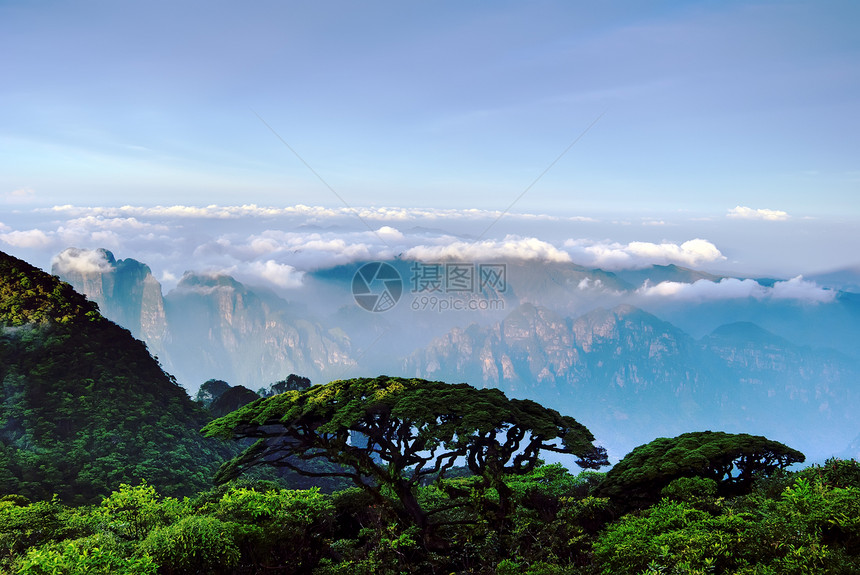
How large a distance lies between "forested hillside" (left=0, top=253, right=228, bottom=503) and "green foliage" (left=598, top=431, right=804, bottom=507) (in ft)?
70.1

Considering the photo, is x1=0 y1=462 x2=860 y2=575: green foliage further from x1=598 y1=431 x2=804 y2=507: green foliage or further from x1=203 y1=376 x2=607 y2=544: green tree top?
x1=203 y1=376 x2=607 y2=544: green tree top

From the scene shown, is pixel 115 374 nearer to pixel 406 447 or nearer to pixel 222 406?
pixel 222 406

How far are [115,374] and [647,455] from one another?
29042 millimetres

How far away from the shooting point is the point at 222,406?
1751 inches

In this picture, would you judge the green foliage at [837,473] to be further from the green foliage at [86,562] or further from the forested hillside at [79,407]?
the forested hillside at [79,407]

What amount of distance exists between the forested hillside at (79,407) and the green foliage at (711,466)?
21356 mm

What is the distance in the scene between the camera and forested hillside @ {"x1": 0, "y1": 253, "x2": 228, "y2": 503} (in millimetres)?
24422

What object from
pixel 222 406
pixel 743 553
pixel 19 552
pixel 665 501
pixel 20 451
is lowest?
pixel 222 406

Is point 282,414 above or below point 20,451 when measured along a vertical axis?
above

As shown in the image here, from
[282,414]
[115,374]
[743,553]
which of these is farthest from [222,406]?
[743,553]

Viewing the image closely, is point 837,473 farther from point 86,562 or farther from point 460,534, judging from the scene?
point 86,562

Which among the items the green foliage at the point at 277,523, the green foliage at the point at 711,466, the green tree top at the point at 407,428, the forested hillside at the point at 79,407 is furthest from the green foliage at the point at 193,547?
the forested hillside at the point at 79,407

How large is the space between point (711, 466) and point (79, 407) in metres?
29.6

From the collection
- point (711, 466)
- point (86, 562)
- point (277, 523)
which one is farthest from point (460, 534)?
point (86, 562)
